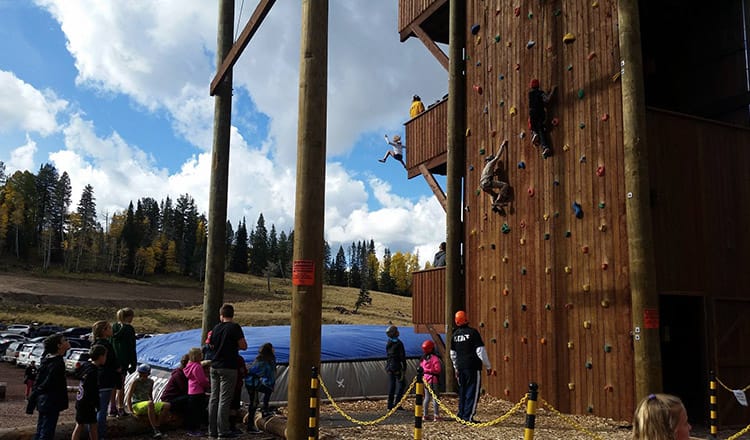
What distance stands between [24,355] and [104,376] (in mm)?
23999

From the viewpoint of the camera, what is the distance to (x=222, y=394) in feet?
29.3

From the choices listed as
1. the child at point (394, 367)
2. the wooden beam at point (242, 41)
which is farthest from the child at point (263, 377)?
the wooden beam at point (242, 41)

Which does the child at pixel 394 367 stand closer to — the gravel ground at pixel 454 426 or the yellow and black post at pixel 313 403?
the gravel ground at pixel 454 426

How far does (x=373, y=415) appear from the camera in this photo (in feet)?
38.6

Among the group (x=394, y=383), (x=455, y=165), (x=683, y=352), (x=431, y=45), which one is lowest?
(x=394, y=383)

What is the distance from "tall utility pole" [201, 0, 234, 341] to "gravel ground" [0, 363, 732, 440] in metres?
2.35

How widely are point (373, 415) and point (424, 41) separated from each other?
10617 millimetres

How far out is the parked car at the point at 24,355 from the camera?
2826 cm

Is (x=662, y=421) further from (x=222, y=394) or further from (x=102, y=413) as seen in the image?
(x=102, y=413)

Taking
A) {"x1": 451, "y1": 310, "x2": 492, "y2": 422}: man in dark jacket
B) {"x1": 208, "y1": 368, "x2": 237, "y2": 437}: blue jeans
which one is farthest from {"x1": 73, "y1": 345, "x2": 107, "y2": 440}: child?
{"x1": 451, "y1": 310, "x2": 492, "y2": 422}: man in dark jacket

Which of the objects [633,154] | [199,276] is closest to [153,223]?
[199,276]

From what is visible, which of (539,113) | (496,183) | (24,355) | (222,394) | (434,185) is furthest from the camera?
(24,355)

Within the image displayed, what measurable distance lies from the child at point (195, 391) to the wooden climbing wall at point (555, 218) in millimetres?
6291

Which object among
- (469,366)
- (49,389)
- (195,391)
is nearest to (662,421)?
(49,389)
